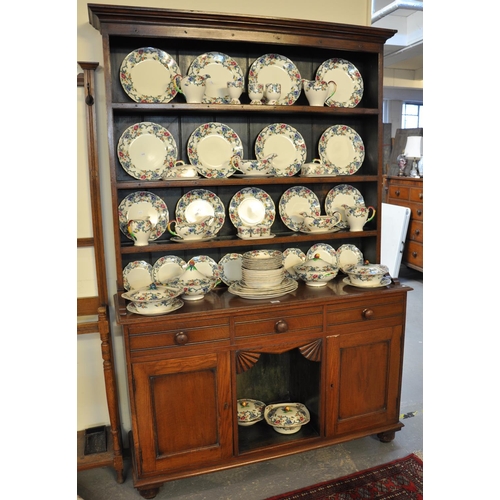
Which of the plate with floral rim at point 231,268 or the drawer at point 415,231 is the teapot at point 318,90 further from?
the drawer at point 415,231

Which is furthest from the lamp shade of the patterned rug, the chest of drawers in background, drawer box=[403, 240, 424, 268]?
the patterned rug

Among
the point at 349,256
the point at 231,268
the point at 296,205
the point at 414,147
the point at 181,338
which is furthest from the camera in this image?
the point at 414,147

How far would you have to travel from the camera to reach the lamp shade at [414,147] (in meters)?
5.01

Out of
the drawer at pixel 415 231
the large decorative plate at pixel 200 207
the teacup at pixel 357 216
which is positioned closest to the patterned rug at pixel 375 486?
the teacup at pixel 357 216

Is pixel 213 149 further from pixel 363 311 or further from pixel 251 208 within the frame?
pixel 363 311

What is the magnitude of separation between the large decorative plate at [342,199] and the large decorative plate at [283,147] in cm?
25

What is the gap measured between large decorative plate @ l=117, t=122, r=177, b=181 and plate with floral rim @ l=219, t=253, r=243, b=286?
0.54 metres

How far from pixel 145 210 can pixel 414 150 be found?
3.87 m

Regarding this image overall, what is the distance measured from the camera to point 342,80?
7.68 feet

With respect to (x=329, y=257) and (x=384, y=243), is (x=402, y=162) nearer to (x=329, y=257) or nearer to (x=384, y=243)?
(x=384, y=243)

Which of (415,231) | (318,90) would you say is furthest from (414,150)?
(318,90)

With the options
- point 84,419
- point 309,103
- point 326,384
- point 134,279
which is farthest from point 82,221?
point 326,384

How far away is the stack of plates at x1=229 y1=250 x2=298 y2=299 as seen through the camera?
2043mm

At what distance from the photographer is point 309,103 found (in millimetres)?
2229
